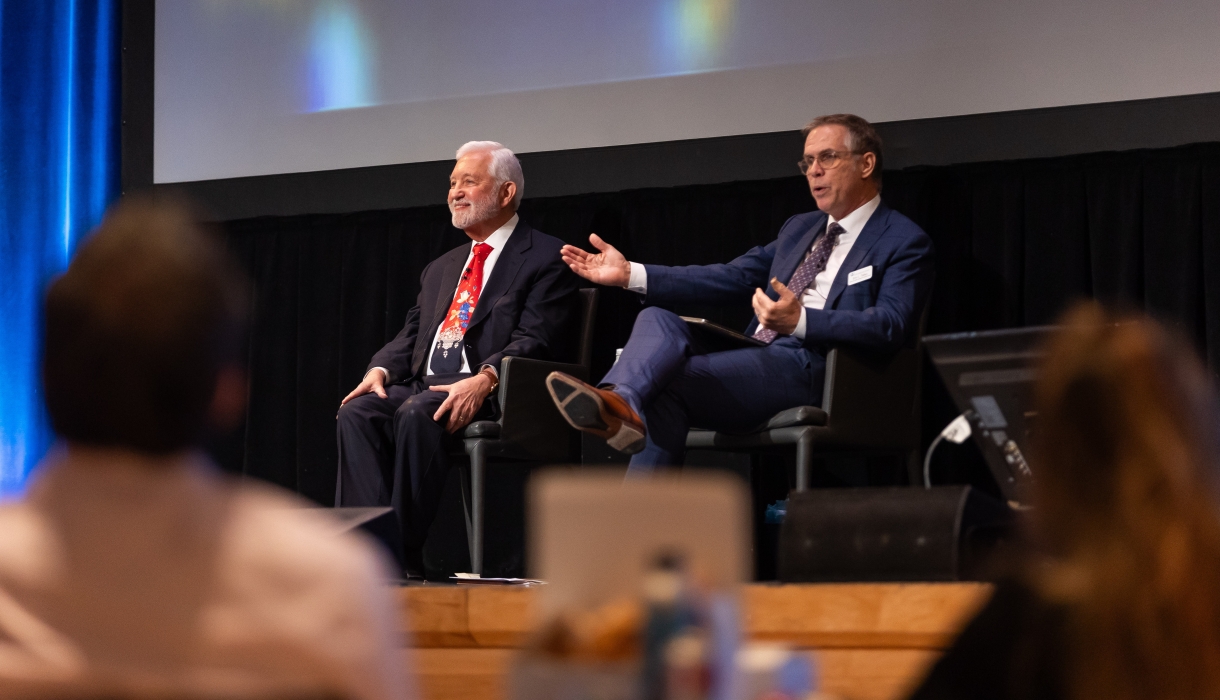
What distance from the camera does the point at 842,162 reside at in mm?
3398

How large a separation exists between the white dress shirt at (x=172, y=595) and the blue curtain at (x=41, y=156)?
414 centimetres

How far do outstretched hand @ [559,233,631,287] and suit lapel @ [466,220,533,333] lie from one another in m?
0.29

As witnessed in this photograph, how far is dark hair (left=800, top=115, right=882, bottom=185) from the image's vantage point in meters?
3.41

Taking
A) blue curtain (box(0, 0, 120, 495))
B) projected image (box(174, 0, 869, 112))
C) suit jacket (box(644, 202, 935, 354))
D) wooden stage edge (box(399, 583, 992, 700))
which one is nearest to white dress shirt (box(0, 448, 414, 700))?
wooden stage edge (box(399, 583, 992, 700))

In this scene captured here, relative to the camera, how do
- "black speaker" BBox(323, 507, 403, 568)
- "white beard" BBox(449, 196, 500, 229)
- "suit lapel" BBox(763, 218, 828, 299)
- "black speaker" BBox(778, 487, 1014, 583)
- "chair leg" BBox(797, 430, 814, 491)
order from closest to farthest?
1. "black speaker" BBox(778, 487, 1014, 583)
2. "black speaker" BBox(323, 507, 403, 568)
3. "chair leg" BBox(797, 430, 814, 491)
4. "suit lapel" BBox(763, 218, 828, 299)
5. "white beard" BBox(449, 196, 500, 229)

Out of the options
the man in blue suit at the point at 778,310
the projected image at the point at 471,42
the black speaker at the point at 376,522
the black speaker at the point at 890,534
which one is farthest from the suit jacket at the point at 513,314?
the black speaker at the point at 890,534

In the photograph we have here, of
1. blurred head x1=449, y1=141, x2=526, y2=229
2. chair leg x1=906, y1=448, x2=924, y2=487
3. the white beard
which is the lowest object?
chair leg x1=906, y1=448, x2=924, y2=487

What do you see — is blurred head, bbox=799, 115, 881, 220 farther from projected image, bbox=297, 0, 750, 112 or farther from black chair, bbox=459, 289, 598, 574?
black chair, bbox=459, 289, 598, 574

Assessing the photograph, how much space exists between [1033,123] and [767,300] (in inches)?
40.9

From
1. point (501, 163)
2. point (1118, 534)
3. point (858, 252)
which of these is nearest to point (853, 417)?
point (858, 252)

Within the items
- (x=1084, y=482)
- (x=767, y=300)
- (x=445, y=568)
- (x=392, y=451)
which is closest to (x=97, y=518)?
(x=1084, y=482)

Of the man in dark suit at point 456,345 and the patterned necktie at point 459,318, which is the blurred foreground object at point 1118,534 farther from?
the patterned necktie at point 459,318

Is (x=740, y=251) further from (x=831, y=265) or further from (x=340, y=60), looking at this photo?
(x=340, y=60)

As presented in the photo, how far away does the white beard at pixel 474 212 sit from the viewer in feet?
12.3
